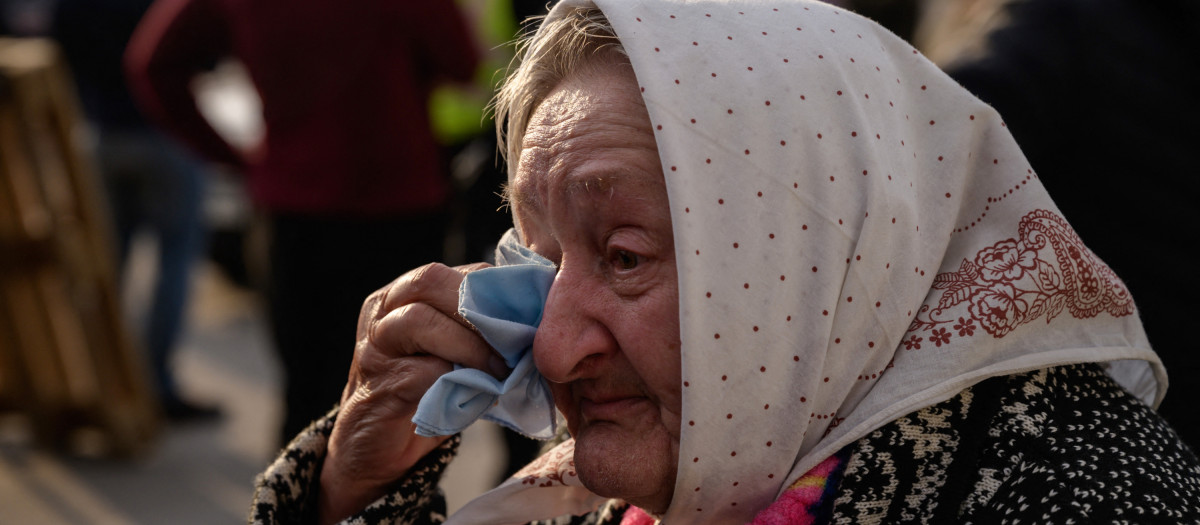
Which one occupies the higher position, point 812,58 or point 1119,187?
point 812,58

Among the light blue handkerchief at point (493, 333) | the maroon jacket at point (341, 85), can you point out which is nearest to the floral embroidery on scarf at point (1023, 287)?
the light blue handkerchief at point (493, 333)

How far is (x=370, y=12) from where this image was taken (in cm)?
362

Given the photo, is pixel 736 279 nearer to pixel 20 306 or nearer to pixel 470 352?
Answer: pixel 470 352

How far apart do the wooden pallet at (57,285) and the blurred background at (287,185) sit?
10 millimetres

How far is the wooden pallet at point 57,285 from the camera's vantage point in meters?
4.63

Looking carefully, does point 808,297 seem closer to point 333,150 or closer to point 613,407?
point 613,407

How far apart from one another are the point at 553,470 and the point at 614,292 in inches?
15.6

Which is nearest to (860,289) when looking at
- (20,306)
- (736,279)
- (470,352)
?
(736,279)

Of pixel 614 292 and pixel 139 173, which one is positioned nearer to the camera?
pixel 614 292

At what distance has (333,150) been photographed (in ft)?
12.2

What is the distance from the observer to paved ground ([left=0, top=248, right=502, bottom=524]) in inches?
179

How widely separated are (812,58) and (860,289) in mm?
352

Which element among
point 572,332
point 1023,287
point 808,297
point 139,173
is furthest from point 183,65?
point 1023,287

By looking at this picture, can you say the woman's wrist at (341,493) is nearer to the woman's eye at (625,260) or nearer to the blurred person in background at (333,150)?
the woman's eye at (625,260)
